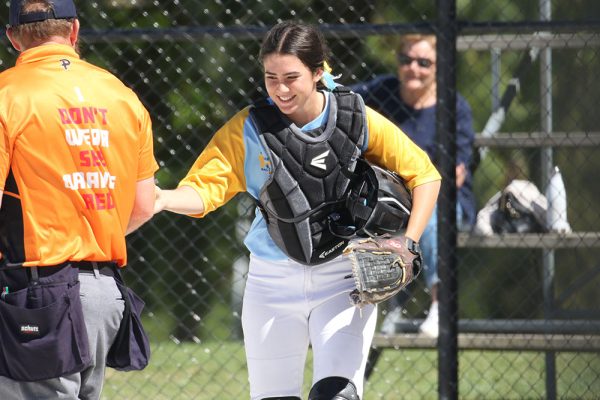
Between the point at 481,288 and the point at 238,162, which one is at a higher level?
the point at 238,162

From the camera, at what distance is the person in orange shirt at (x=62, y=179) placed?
3.25m

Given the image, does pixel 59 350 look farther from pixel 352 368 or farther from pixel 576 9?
pixel 576 9

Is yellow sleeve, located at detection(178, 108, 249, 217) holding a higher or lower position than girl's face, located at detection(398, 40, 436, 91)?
lower

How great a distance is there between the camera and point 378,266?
12.4 feet

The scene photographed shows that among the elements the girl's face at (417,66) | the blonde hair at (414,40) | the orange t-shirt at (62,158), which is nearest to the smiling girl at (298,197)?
the orange t-shirt at (62,158)

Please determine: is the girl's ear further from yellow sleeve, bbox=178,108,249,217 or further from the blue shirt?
the blue shirt

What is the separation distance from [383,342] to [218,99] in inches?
103

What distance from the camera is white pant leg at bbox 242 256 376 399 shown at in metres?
3.92

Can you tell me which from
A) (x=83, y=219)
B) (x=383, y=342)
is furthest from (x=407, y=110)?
(x=83, y=219)

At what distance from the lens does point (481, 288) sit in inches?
319

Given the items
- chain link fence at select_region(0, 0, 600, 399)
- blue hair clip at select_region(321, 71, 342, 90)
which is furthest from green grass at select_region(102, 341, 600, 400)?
blue hair clip at select_region(321, 71, 342, 90)

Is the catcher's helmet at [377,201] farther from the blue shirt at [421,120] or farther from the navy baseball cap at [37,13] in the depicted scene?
the blue shirt at [421,120]

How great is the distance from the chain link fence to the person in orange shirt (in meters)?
1.90

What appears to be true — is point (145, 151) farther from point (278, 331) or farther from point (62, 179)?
point (278, 331)
